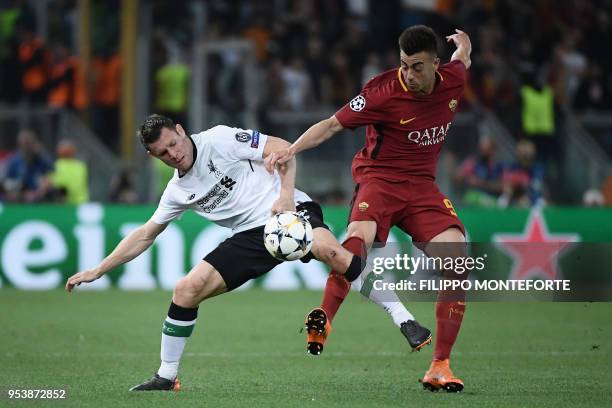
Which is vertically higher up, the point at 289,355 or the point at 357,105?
the point at 357,105

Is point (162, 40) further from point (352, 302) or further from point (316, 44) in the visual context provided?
point (352, 302)

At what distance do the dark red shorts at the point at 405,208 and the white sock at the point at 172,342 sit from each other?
138 centimetres

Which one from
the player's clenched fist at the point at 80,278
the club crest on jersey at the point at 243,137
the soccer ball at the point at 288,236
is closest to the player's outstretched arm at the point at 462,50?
the club crest on jersey at the point at 243,137

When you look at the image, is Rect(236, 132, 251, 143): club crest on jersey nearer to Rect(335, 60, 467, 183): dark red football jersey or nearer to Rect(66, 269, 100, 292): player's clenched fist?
Rect(335, 60, 467, 183): dark red football jersey

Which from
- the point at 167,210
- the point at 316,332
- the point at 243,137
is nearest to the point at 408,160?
the point at 243,137

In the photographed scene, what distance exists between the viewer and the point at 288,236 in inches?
319

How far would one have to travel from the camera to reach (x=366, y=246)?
873 cm

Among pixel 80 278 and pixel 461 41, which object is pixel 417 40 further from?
pixel 80 278

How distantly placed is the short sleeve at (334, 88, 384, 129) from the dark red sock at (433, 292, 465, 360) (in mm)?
1272

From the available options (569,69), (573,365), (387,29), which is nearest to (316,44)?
(387,29)

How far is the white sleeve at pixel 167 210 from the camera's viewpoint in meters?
8.55

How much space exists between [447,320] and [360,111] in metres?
1.50

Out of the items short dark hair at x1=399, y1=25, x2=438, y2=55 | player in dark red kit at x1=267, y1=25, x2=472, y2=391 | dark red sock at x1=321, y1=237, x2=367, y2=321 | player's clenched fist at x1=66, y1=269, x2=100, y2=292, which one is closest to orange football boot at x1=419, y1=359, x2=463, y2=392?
player in dark red kit at x1=267, y1=25, x2=472, y2=391

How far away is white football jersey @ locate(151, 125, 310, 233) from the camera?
→ 8562 mm
